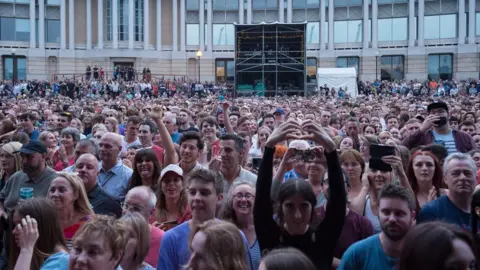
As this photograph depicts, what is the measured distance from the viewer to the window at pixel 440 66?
2354 inches

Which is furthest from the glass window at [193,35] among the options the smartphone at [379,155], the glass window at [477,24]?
the smartphone at [379,155]

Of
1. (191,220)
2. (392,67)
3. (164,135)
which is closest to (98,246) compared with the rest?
(191,220)

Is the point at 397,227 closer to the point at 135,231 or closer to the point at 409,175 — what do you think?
the point at 135,231

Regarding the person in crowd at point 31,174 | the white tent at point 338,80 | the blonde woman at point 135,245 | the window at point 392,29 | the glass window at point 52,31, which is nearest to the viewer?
the blonde woman at point 135,245

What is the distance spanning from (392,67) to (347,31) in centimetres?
533

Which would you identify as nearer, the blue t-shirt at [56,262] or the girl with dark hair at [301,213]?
the blue t-shirt at [56,262]

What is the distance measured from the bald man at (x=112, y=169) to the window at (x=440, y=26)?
55.4m

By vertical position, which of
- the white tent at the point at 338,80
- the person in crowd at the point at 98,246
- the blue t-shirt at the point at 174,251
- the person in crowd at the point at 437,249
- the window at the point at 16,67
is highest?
the window at the point at 16,67

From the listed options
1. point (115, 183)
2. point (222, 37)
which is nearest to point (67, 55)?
point (222, 37)

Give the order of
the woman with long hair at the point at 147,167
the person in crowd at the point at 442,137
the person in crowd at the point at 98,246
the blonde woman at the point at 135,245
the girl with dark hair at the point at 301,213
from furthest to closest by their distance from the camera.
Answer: the person in crowd at the point at 442,137 < the woman with long hair at the point at 147,167 < the girl with dark hair at the point at 301,213 < the blonde woman at the point at 135,245 < the person in crowd at the point at 98,246

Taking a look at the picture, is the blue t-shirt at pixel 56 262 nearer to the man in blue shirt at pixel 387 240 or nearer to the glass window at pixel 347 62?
the man in blue shirt at pixel 387 240

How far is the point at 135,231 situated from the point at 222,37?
192 ft

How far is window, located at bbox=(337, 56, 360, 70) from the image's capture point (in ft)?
201

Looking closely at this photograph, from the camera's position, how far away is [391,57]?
199 ft
